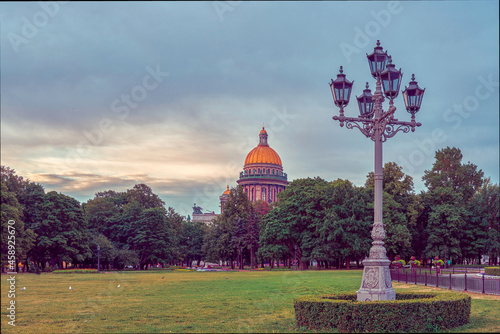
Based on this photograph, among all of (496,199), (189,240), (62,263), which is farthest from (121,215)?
(496,199)

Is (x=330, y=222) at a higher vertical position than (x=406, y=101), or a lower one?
lower

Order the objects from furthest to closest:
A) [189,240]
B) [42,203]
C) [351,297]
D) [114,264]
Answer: [189,240]
[114,264]
[42,203]
[351,297]

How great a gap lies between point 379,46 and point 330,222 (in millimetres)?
46172

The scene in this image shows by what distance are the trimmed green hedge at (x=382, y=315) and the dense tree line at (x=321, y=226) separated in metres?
40.6

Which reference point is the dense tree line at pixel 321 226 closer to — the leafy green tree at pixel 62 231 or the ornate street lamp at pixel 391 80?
the leafy green tree at pixel 62 231

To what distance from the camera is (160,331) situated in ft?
43.5

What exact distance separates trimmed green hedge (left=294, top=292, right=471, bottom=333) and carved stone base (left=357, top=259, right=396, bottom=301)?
1715mm

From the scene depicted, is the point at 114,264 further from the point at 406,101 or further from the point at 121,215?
the point at 406,101

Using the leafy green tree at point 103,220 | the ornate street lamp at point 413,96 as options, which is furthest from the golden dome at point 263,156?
the ornate street lamp at point 413,96

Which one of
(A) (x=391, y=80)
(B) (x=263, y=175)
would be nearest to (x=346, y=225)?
(A) (x=391, y=80)

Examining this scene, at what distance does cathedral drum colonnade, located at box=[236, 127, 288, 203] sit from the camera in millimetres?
159750

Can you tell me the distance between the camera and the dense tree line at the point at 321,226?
5969 centimetres

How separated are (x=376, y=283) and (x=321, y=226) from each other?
1914 inches

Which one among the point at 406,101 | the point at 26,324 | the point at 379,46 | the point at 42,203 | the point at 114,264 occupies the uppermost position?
the point at 379,46
